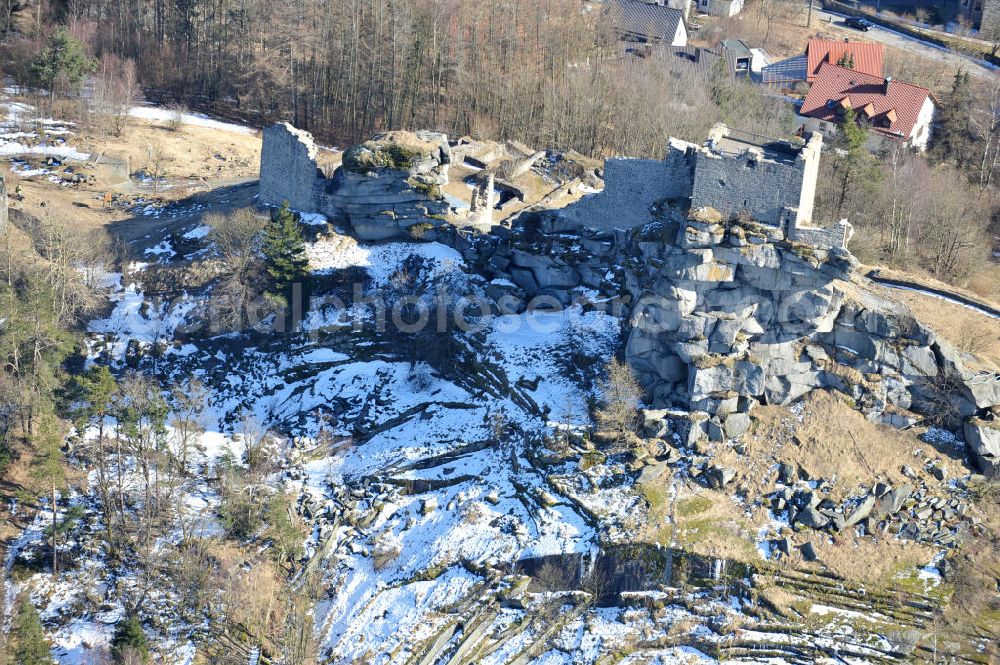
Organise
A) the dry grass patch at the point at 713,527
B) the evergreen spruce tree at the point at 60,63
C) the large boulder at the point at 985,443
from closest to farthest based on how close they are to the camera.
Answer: the dry grass patch at the point at 713,527
the large boulder at the point at 985,443
the evergreen spruce tree at the point at 60,63

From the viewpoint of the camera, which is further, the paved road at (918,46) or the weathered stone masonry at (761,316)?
the paved road at (918,46)

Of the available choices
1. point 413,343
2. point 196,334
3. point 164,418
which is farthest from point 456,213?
point 164,418

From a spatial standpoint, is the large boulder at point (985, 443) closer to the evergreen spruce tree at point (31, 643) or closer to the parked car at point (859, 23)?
the evergreen spruce tree at point (31, 643)

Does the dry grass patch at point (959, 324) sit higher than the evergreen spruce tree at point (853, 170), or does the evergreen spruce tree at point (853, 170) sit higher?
the evergreen spruce tree at point (853, 170)

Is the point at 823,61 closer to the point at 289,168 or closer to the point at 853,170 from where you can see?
the point at 853,170

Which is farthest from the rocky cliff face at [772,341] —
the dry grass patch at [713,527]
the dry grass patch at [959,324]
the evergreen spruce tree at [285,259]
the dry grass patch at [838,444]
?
the evergreen spruce tree at [285,259]

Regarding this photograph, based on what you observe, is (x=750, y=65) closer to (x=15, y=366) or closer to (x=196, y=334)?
(x=196, y=334)

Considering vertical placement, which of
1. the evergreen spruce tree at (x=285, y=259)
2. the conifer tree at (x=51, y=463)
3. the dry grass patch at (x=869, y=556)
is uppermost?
the evergreen spruce tree at (x=285, y=259)
